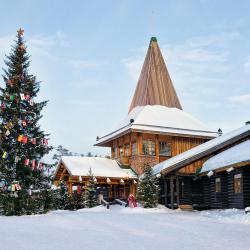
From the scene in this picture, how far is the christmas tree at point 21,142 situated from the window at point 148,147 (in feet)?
34.7

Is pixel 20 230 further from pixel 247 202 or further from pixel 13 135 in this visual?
pixel 247 202

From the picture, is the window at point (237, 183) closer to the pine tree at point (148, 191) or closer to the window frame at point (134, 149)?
the pine tree at point (148, 191)

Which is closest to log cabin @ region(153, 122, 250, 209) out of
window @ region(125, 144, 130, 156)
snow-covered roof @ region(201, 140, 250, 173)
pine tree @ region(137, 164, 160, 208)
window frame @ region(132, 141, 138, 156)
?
snow-covered roof @ region(201, 140, 250, 173)

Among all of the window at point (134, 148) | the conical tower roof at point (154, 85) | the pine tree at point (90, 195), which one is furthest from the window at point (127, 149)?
the pine tree at point (90, 195)

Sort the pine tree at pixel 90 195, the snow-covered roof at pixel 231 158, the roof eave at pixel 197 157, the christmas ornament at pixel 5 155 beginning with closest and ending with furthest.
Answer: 1. the snow-covered roof at pixel 231 158
2. the christmas ornament at pixel 5 155
3. the roof eave at pixel 197 157
4. the pine tree at pixel 90 195

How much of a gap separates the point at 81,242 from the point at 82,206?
1851cm

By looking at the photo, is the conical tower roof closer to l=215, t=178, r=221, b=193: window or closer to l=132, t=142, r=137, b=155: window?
l=132, t=142, r=137, b=155: window

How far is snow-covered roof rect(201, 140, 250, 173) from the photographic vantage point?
22797 millimetres

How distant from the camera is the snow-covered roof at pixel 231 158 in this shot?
22.8 metres

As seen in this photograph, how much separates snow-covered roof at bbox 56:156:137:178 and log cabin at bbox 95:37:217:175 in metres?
1.18

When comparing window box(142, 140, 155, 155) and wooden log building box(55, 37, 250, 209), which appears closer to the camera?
wooden log building box(55, 37, 250, 209)

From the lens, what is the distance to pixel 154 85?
3966 centimetres

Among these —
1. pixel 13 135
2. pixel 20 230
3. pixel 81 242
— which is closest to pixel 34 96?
pixel 13 135

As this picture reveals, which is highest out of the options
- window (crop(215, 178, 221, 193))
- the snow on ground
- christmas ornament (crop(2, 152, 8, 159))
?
christmas ornament (crop(2, 152, 8, 159))
